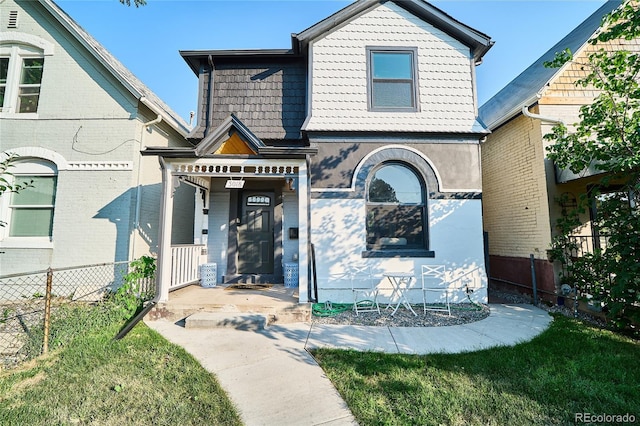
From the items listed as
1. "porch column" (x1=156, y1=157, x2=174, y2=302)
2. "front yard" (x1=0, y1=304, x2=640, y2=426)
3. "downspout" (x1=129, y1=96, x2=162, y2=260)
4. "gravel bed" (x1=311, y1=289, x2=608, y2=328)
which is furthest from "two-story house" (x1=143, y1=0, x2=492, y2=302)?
"front yard" (x1=0, y1=304, x2=640, y2=426)

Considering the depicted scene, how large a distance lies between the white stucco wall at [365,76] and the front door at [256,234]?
2557mm

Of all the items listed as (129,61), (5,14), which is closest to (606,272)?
(129,61)

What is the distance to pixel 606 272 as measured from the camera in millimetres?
5293

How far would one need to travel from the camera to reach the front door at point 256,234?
317 inches

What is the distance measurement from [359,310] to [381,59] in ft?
20.1

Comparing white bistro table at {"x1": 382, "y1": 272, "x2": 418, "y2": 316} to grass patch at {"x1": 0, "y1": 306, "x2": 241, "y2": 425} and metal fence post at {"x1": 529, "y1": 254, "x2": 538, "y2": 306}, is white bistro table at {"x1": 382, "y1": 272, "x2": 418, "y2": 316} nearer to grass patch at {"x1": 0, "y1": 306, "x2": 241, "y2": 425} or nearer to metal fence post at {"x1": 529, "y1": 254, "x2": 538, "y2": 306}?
metal fence post at {"x1": 529, "y1": 254, "x2": 538, "y2": 306}

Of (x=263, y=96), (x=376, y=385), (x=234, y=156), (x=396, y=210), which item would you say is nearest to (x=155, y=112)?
(x=263, y=96)

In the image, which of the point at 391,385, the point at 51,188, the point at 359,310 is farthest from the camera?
the point at 51,188

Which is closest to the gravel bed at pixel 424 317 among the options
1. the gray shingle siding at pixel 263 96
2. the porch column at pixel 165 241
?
the porch column at pixel 165 241

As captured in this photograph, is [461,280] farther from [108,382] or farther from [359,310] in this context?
[108,382]

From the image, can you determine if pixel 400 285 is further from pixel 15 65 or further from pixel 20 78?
pixel 15 65

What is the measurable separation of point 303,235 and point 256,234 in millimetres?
2587

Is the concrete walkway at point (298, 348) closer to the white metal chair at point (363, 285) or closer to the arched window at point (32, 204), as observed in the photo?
the white metal chair at point (363, 285)

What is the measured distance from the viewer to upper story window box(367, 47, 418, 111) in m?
7.43
